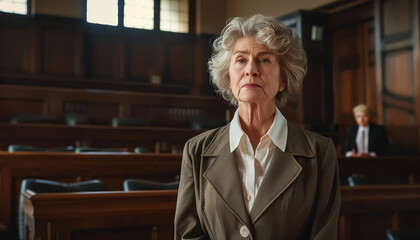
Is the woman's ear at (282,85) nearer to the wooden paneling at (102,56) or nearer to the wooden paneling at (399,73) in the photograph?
the wooden paneling at (399,73)

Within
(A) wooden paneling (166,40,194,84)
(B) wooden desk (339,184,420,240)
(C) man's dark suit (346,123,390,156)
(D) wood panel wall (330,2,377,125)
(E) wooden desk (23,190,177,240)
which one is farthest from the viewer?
(A) wooden paneling (166,40,194,84)

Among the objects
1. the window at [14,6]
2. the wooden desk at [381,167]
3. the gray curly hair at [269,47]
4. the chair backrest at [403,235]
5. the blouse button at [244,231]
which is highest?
the window at [14,6]

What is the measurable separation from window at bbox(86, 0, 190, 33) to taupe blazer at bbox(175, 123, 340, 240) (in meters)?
8.43

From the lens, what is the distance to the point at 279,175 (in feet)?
4.13

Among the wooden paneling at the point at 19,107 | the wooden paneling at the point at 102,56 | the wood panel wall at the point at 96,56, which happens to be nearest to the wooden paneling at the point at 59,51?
the wood panel wall at the point at 96,56

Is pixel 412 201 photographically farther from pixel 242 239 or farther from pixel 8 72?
pixel 8 72

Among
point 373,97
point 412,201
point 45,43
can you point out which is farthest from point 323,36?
point 412,201

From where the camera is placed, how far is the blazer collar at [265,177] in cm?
124

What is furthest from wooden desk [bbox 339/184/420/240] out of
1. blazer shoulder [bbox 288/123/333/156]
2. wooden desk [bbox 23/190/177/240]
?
blazer shoulder [bbox 288/123/333/156]

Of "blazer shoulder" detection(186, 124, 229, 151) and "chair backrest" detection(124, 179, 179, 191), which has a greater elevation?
"blazer shoulder" detection(186, 124, 229, 151)

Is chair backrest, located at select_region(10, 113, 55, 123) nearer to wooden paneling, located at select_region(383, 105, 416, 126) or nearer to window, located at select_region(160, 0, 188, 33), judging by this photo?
window, located at select_region(160, 0, 188, 33)

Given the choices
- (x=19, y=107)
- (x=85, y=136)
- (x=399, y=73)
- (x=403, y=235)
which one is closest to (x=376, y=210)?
(x=403, y=235)

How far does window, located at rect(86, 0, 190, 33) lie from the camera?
934 cm

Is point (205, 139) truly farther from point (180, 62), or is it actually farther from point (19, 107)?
point (180, 62)
